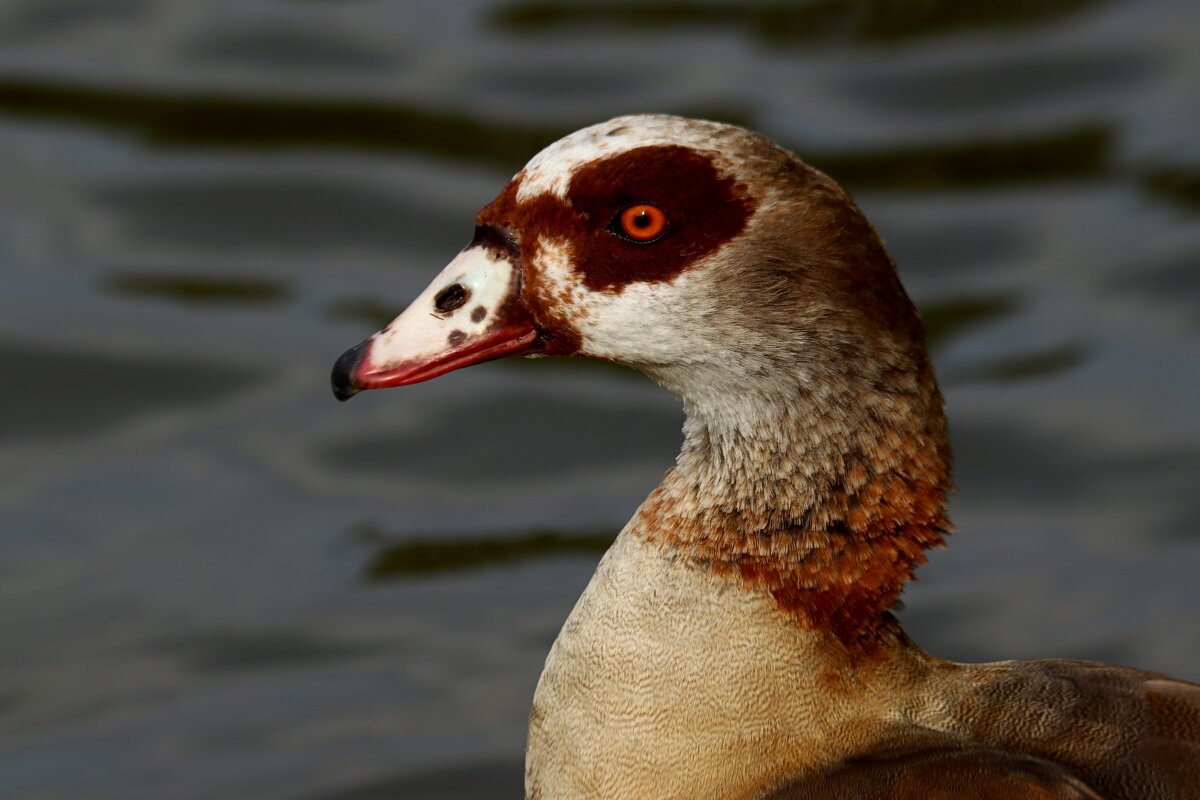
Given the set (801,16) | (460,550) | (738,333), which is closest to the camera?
(738,333)

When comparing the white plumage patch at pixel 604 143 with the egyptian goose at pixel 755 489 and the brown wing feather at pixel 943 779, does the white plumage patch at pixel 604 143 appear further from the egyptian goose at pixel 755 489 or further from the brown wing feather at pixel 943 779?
the brown wing feather at pixel 943 779

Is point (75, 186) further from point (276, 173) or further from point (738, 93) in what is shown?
point (738, 93)

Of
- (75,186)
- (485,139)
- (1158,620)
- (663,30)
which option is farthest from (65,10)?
(1158,620)

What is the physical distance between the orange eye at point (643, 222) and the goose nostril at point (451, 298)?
1.11 ft

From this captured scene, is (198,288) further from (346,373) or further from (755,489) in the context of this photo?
(755,489)

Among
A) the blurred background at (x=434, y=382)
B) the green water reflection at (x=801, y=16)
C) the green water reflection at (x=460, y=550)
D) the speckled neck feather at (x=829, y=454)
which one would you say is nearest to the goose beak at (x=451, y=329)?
the speckled neck feather at (x=829, y=454)

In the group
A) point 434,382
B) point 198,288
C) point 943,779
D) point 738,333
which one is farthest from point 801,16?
point 943,779

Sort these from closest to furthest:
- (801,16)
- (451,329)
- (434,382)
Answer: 1. (451,329)
2. (434,382)
3. (801,16)

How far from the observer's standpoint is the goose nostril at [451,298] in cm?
366

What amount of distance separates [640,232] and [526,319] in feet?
0.96

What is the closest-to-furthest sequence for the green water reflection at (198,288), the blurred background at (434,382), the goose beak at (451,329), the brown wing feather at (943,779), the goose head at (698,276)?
1. the brown wing feather at (943,779)
2. the goose head at (698,276)
3. the goose beak at (451,329)
4. the blurred background at (434,382)
5. the green water reflection at (198,288)

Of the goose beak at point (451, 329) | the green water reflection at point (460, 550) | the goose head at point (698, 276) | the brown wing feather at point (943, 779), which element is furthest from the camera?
the green water reflection at point (460, 550)

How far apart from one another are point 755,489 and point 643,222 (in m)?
0.51

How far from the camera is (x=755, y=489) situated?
3.56 m
